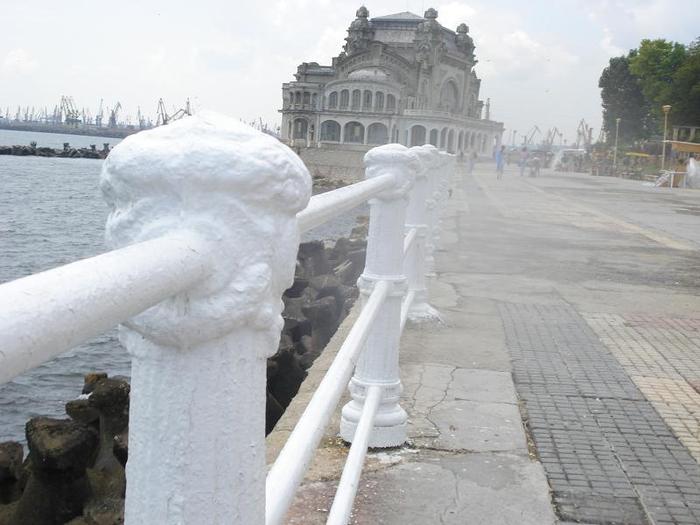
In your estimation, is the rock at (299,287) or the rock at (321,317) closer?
the rock at (321,317)

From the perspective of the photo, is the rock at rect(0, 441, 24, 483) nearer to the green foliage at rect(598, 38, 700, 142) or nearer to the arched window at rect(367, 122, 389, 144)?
the green foliage at rect(598, 38, 700, 142)

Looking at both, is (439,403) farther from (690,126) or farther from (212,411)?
(690,126)

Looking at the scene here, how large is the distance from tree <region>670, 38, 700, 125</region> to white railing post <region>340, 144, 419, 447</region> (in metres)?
61.2

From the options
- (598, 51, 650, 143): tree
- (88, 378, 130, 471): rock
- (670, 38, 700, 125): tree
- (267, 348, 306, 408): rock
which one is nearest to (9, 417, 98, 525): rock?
(88, 378, 130, 471): rock

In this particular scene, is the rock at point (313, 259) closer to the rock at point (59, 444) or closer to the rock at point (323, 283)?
the rock at point (323, 283)

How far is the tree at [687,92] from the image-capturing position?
195 feet

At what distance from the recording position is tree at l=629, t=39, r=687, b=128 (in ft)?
217

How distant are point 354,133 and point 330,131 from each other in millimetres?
2930

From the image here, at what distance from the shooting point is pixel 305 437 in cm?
204

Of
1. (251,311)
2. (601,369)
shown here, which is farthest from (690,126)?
(251,311)

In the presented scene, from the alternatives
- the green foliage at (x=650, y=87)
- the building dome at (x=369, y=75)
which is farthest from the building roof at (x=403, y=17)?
the green foliage at (x=650, y=87)

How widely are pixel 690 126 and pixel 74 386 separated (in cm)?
5785

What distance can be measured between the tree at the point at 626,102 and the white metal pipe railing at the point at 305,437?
83927mm

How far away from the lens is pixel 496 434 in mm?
4008
